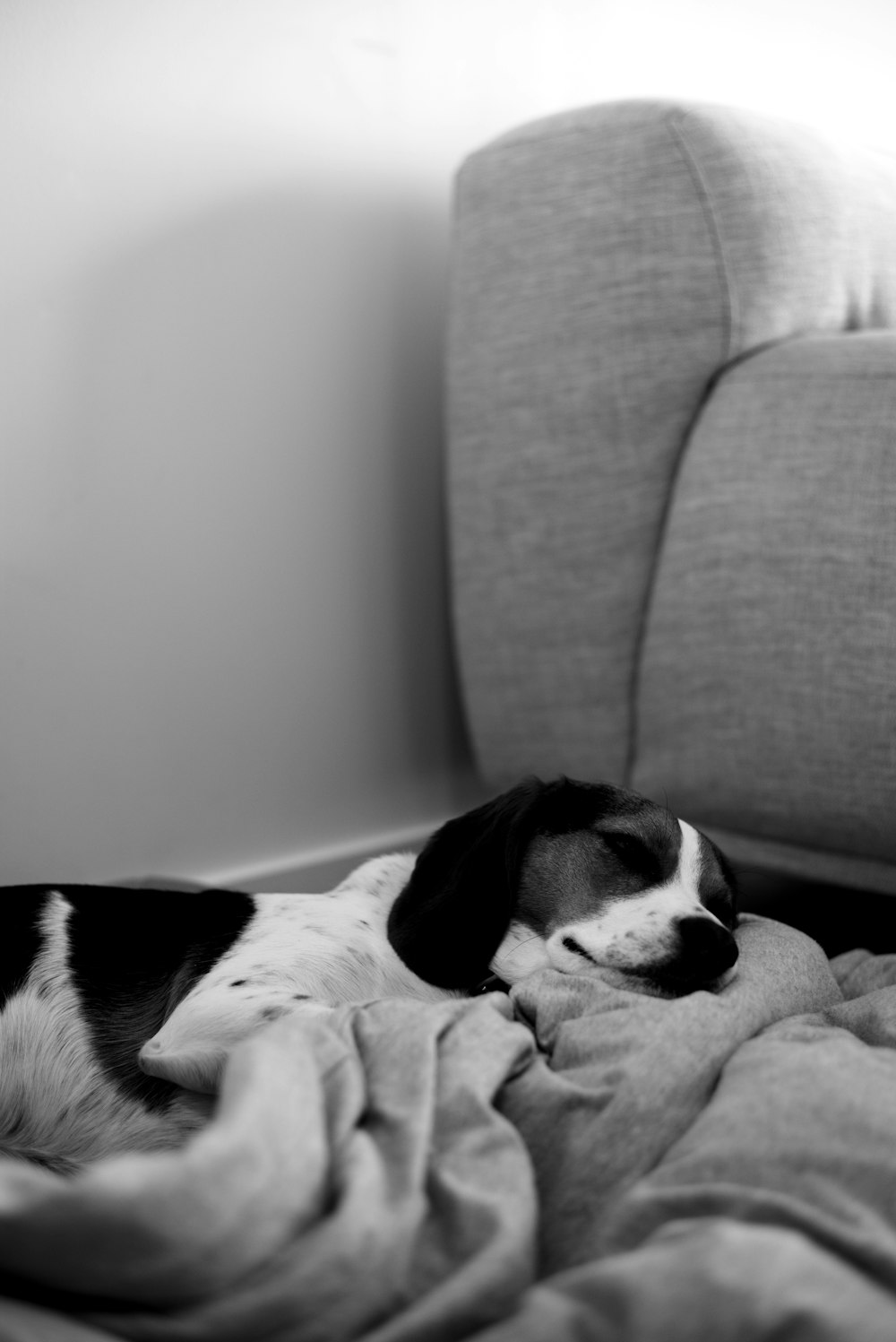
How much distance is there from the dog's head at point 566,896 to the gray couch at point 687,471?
1.58 ft

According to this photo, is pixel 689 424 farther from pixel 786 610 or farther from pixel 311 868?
pixel 311 868

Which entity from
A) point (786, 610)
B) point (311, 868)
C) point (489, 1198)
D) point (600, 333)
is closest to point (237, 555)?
point (311, 868)

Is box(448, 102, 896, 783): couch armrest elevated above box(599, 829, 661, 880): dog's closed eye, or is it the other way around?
box(448, 102, 896, 783): couch armrest

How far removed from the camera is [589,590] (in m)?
2.47

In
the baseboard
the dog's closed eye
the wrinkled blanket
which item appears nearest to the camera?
the wrinkled blanket

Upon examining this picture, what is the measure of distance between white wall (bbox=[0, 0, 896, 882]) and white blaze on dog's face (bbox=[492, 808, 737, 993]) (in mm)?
1023

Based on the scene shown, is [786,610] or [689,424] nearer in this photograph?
[786,610]

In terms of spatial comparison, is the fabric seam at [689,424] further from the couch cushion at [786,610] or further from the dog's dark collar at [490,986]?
the dog's dark collar at [490,986]

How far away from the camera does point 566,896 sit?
1648 millimetres

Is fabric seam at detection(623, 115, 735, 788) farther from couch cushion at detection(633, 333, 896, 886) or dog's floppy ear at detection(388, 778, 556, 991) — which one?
dog's floppy ear at detection(388, 778, 556, 991)

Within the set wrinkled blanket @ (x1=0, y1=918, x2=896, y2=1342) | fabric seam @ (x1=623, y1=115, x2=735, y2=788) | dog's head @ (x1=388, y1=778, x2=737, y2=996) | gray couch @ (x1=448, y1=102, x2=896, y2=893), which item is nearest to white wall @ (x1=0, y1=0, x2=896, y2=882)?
gray couch @ (x1=448, y1=102, x2=896, y2=893)

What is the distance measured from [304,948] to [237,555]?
3.71 ft

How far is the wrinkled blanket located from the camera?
34.1 inches

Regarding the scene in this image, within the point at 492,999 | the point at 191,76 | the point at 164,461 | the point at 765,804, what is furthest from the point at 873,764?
the point at 191,76
